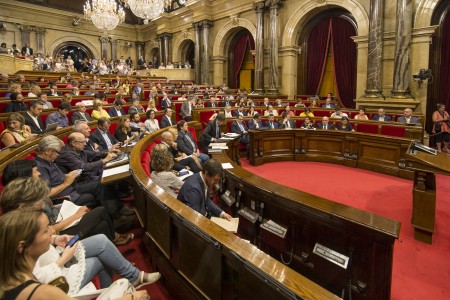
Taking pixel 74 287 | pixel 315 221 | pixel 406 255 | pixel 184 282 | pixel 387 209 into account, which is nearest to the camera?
pixel 74 287

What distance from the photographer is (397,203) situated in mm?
4113

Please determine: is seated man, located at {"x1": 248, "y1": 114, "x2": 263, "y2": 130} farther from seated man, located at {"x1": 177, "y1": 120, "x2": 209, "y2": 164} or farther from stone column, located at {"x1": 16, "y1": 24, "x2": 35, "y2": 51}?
stone column, located at {"x1": 16, "y1": 24, "x2": 35, "y2": 51}

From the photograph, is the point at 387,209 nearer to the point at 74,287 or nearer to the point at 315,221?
the point at 315,221

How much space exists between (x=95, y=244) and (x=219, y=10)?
13.8 m

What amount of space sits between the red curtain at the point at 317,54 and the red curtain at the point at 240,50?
307 cm

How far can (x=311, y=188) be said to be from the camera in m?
4.73

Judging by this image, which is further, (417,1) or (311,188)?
(417,1)

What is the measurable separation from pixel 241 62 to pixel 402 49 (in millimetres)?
7578

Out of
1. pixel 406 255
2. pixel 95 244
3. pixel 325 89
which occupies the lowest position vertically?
pixel 406 255

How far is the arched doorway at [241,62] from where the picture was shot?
13.9 meters

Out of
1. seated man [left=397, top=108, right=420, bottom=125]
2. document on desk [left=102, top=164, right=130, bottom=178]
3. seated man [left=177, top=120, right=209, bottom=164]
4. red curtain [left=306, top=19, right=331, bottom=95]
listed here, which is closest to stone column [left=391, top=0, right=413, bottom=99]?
seated man [left=397, top=108, right=420, bottom=125]

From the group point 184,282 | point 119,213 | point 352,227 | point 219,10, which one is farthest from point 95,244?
point 219,10

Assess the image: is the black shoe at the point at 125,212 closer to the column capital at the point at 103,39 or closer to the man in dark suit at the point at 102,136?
the man in dark suit at the point at 102,136

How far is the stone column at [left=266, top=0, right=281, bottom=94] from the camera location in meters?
10.9
